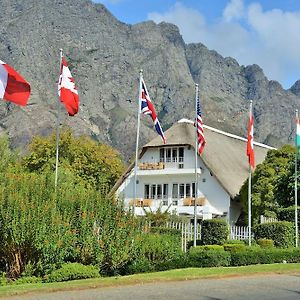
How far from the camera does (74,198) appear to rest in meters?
21.2

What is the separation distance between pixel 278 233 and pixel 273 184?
11.6 meters

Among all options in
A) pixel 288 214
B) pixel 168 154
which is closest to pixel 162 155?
pixel 168 154

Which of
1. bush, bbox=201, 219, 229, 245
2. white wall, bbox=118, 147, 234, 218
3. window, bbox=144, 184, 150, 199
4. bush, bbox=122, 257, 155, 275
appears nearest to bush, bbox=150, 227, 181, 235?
bush, bbox=122, 257, 155, 275

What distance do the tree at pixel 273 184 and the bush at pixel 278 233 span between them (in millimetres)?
6023

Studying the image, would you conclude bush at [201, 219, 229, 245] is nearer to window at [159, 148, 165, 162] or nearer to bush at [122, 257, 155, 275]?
bush at [122, 257, 155, 275]

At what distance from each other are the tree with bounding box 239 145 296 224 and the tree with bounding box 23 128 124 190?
23.3m

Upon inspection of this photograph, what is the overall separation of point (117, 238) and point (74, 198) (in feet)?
6.80

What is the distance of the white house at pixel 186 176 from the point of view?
164 feet

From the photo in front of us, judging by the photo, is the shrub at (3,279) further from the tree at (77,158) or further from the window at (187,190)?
the tree at (77,158)

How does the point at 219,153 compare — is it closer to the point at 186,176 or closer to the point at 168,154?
the point at 186,176

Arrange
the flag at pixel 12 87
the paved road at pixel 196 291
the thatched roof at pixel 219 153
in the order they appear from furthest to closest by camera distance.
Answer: the thatched roof at pixel 219 153
the flag at pixel 12 87
the paved road at pixel 196 291

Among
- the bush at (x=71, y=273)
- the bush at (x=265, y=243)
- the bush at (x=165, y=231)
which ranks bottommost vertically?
the bush at (x=71, y=273)

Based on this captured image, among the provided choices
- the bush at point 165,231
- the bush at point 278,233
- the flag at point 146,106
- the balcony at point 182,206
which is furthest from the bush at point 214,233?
the balcony at point 182,206

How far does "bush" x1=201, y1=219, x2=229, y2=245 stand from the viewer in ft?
100
